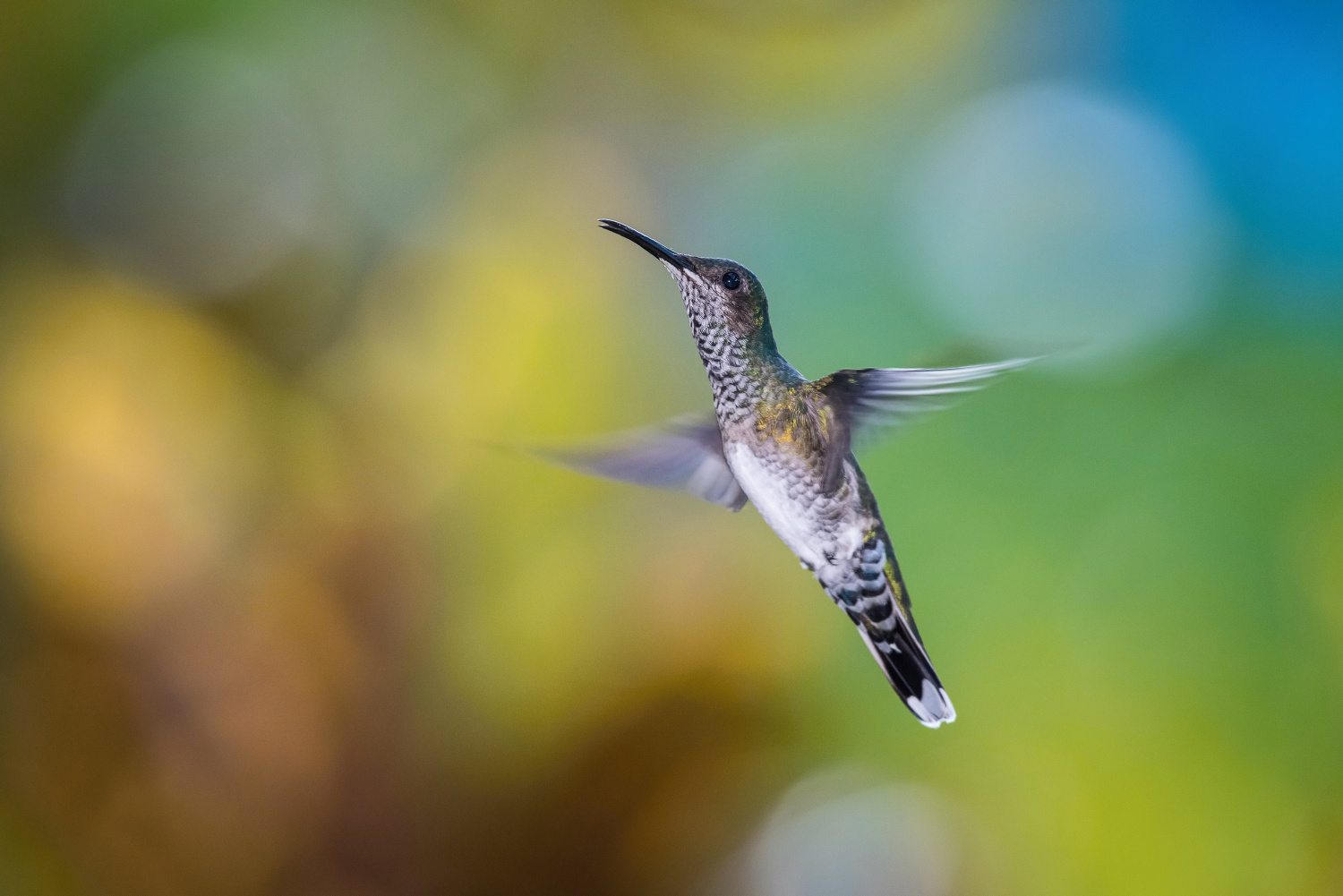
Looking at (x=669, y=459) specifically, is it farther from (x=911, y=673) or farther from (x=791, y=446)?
(x=911, y=673)

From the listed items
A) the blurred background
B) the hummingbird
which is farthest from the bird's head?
the blurred background

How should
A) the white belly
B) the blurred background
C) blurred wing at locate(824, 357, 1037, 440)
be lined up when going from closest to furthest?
blurred wing at locate(824, 357, 1037, 440) < the white belly < the blurred background

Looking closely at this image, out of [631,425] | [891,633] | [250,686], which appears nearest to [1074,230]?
[631,425]

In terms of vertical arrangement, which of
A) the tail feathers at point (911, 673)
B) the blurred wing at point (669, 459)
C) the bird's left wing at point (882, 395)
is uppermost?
the bird's left wing at point (882, 395)

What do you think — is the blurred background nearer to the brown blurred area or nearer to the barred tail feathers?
the brown blurred area

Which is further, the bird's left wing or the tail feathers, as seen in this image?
the tail feathers

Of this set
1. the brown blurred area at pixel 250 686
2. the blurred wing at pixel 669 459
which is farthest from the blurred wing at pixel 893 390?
the brown blurred area at pixel 250 686

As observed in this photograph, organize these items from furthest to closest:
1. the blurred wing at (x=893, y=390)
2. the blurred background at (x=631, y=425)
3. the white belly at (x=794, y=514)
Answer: the blurred background at (x=631, y=425)
the white belly at (x=794, y=514)
the blurred wing at (x=893, y=390)

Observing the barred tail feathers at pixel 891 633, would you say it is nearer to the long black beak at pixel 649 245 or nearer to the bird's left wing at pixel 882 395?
the bird's left wing at pixel 882 395
